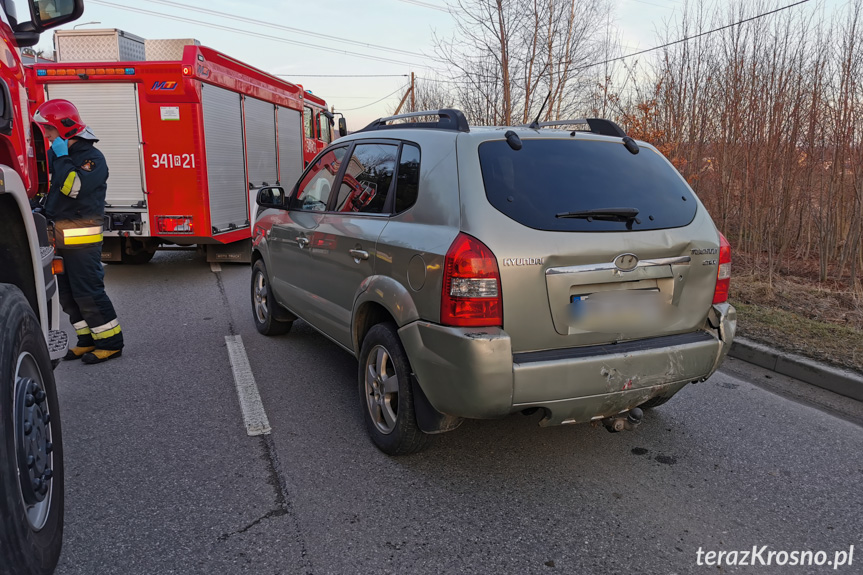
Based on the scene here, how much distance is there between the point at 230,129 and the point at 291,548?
8.64m

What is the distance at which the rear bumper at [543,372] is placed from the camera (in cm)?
283

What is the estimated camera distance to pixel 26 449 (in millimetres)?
2232

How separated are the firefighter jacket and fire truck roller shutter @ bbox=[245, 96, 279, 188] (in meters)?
5.53

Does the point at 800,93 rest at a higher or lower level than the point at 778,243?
higher

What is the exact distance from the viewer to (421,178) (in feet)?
11.1

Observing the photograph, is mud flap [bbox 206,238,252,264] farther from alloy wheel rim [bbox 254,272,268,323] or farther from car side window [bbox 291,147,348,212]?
car side window [bbox 291,147,348,212]

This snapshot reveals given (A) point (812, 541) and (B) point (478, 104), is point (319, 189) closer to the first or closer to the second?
(A) point (812, 541)

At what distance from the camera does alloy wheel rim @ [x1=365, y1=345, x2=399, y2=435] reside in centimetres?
350

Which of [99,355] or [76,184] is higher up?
[76,184]

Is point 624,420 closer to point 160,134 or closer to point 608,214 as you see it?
point 608,214

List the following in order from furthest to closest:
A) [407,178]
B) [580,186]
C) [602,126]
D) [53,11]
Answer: [602,126], [407,178], [53,11], [580,186]

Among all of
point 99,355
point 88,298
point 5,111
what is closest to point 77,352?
point 99,355

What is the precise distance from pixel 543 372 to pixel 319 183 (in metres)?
2.69

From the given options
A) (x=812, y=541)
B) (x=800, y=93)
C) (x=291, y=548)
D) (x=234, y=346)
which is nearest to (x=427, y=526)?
(x=291, y=548)
